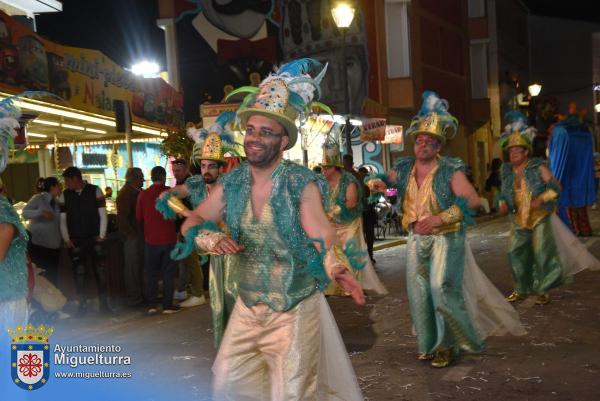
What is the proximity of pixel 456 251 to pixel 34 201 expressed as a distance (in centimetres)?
602

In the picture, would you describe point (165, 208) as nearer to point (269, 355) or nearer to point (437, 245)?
point (269, 355)

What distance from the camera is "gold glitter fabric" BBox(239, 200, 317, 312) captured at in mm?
3885

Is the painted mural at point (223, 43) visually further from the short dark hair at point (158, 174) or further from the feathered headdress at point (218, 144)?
the feathered headdress at point (218, 144)

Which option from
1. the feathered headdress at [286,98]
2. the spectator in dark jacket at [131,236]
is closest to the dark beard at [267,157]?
the feathered headdress at [286,98]

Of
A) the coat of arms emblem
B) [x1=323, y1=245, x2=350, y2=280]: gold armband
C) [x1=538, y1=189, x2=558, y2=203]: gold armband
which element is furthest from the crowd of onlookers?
[x1=323, y1=245, x2=350, y2=280]: gold armband

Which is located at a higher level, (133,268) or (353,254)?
(353,254)

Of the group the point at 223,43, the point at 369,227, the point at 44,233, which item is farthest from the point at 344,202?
the point at 223,43

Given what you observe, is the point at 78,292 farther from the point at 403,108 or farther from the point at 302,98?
the point at 403,108

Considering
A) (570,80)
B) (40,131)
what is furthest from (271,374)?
(570,80)

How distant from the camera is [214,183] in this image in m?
7.14

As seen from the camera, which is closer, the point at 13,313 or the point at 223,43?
the point at 13,313

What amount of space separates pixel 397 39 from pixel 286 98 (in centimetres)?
2523

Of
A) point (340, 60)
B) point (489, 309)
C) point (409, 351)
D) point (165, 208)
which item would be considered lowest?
point (409, 351)

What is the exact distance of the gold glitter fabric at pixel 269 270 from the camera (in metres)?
3.88
